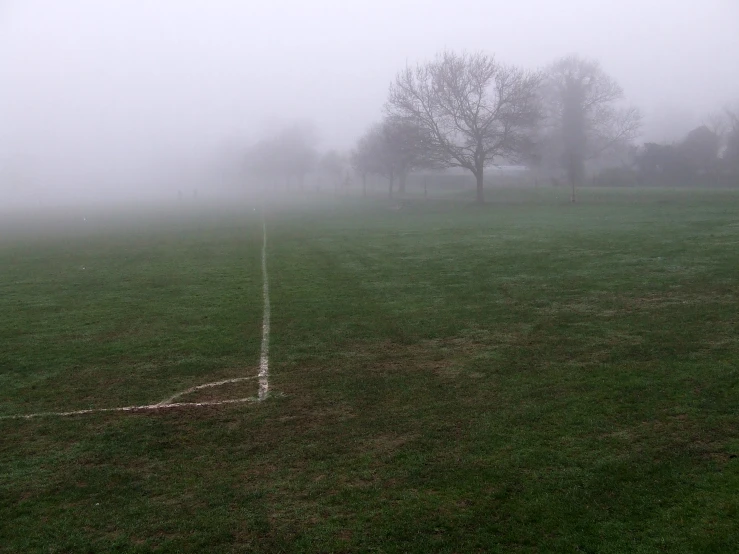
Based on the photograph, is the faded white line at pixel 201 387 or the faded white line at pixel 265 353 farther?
the faded white line at pixel 265 353

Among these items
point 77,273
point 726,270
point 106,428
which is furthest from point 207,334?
point 726,270

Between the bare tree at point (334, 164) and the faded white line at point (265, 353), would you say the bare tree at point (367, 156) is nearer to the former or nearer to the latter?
the bare tree at point (334, 164)

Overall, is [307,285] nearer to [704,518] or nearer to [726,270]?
[726,270]

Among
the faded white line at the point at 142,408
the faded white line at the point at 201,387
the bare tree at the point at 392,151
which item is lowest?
the faded white line at the point at 142,408

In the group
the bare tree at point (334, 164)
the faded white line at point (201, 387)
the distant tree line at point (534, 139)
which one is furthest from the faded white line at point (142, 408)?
the bare tree at point (334, 164)

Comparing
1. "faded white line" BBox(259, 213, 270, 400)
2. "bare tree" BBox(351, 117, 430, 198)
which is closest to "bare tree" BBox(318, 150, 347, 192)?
"bare tree" BBox(351, 117, 430, 198)

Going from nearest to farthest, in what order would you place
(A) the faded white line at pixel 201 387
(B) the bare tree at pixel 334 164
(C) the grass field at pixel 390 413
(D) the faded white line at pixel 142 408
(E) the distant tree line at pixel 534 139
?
(C) the grass field at pixel 390 413 → (D) the faded white line at pixel 142 408 → (A) the faded white line at pixel 201 387 → (E) the distant tree line at pixel 534 139 → (B) the bare tree at pixel 334 164

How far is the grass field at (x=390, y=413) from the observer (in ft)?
16.9

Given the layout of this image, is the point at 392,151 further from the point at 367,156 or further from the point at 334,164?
the point at 334,164

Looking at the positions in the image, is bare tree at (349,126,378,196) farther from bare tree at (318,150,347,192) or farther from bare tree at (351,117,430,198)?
bare tree at (318,150,347,192)

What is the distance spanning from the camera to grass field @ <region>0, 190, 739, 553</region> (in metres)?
5.16

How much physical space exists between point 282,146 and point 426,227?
280 ft

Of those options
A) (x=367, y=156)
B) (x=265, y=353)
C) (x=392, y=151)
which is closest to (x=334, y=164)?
(x=367, y=156)

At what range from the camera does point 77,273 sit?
20.1 meters
